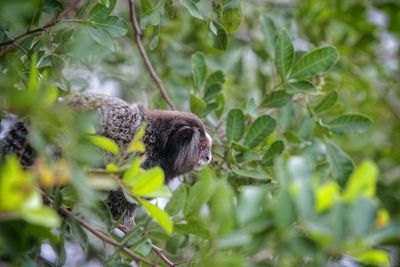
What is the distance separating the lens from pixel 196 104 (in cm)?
332

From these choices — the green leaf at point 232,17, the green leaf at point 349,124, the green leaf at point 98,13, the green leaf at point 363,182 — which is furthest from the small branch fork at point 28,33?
the green leaf at point 349,124

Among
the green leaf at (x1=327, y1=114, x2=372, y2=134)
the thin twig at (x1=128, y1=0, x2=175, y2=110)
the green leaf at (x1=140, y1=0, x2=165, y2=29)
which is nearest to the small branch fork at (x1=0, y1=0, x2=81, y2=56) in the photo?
the green leaf at (x1=140, y1=0, x2=165, y2=29)

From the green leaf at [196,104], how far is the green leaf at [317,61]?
0.55m

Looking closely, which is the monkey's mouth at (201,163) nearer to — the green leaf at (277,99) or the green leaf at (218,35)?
the green leaf at (277,99)

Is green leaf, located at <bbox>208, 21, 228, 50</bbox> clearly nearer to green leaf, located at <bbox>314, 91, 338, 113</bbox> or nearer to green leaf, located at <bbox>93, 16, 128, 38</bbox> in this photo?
green leaf, located at <bbox>93, 16, 128, 38</bbox>

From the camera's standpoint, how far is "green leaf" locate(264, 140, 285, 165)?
2.96m

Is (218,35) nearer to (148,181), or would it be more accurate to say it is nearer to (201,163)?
(201,163)

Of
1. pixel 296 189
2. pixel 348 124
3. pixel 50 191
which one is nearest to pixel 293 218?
pixel 296 189

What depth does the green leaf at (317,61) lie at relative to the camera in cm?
306

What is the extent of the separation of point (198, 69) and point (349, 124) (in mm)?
890

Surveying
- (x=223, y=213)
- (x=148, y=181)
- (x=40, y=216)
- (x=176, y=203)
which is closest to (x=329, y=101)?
→ (x=176, y=203)

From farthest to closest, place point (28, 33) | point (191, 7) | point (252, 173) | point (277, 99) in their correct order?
point (277, 99)
point (252, 173)
point (191, 7)
point (28, 33)

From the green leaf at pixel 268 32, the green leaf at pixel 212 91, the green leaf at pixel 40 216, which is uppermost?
the green leaf at pixel 40 216

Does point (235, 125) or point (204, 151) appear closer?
point (235, 125)
